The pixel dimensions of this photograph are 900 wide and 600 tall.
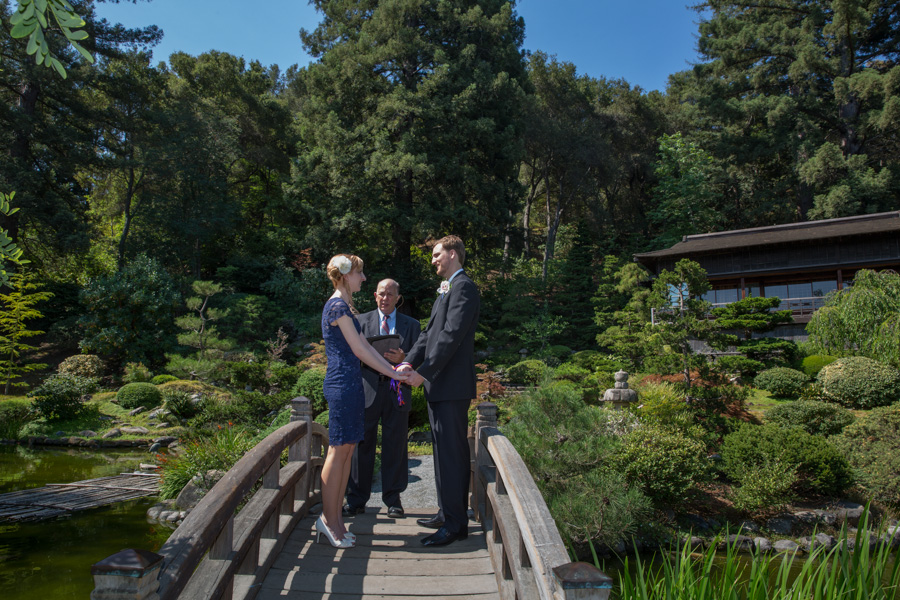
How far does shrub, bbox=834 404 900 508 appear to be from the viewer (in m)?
8.49

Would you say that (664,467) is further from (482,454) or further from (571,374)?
(571,374)

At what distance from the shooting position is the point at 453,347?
3.85 metres

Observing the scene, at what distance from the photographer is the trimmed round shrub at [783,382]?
13.7m

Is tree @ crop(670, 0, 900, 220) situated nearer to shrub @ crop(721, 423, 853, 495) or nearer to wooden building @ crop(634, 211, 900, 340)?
wooden building @ crop(634, 211, 900, 340)

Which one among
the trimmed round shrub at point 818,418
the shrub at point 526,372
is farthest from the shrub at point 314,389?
the trimmed round shrub at point 818,418

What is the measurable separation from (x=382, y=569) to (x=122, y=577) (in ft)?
6.20

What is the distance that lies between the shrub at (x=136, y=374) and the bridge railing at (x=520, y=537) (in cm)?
1583

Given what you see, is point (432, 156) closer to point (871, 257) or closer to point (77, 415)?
point (77, 415)

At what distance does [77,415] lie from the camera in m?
14.5

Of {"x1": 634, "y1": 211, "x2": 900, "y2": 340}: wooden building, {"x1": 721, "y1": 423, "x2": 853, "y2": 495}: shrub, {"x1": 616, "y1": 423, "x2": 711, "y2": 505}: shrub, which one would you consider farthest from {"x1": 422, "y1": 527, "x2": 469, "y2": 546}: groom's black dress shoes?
{"x1": 634, "y1": 211, "x2": 900, "y2": 340}: wooden building

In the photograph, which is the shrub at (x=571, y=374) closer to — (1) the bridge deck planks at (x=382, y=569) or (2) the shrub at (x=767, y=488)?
(2) the shrub at (x=767, y=488)

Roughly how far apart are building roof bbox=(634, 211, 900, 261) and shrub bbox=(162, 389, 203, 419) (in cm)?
1903

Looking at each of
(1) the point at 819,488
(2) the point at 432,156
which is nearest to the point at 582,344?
(2) the point at 432,156

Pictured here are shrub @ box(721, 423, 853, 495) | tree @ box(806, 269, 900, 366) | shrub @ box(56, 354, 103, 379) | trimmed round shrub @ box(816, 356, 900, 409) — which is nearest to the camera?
shrub @ box(721, 423, 853, 495)
